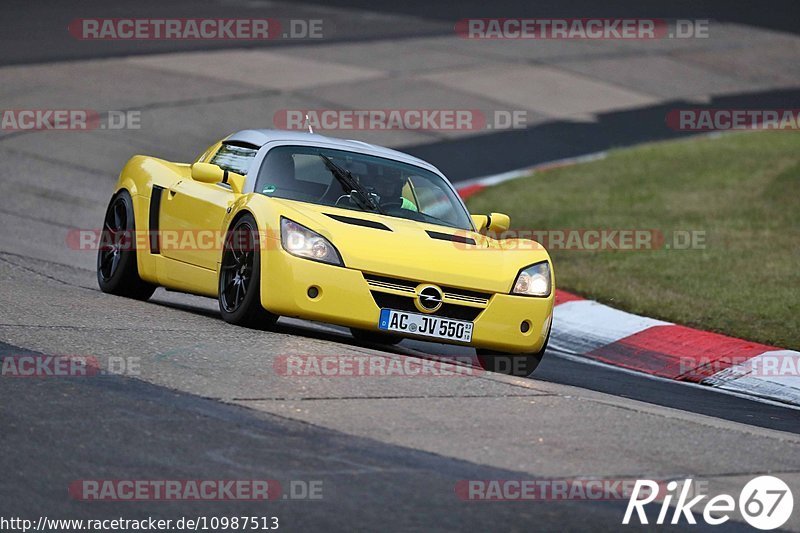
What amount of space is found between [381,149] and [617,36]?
826 inches

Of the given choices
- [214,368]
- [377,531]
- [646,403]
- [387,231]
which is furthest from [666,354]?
[377,531]

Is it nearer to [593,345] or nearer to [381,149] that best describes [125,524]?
[381,149]

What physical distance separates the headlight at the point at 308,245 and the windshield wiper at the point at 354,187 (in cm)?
98

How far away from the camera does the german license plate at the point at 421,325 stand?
29.0 feet

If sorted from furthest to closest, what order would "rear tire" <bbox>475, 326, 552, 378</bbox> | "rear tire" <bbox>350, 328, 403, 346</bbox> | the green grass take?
1. the green grass
2. "rear tire" <bbox>350, 328, 403, 346</bbox>
3. "rear tire" <bbox>475, 326, 552, 378</bbox>

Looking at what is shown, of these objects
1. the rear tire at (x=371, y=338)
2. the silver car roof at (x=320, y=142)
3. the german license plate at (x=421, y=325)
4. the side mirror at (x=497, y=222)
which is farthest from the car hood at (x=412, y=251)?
the rear tire at (x=371, y=338)

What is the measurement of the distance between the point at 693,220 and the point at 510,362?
7443 millimetres

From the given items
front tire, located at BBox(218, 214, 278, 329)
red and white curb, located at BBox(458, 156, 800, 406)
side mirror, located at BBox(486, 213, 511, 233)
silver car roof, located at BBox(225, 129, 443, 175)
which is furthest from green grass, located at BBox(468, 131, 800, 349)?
front tire, located at BBox(218, 214, 278, 329)

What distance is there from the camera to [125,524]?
18.2 feet

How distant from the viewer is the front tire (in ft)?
29.5

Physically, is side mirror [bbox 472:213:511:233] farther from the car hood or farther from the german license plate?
the german license plate

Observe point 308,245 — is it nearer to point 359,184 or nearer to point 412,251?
point 412,251

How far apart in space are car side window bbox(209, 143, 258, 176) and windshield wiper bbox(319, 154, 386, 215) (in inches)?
25.9

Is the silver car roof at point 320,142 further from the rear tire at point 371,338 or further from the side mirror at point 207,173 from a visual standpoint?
the rear tire at point 371,338
